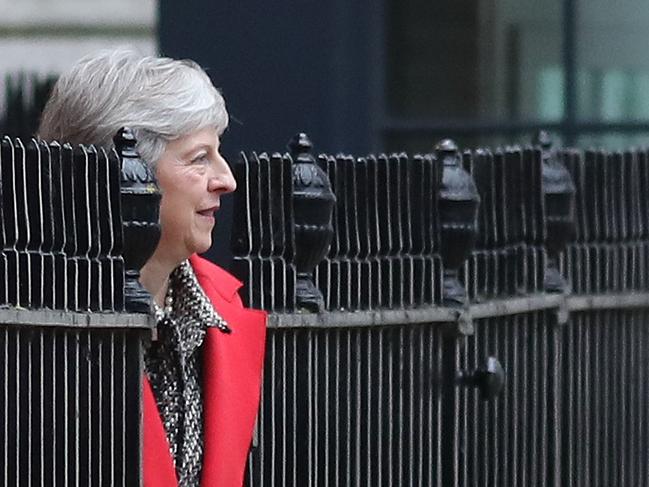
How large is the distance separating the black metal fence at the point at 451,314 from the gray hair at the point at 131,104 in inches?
12.1

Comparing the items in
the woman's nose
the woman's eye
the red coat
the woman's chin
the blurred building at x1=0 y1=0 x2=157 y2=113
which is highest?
the blurred building at x1=0 y1=0 x2=157 y2=113

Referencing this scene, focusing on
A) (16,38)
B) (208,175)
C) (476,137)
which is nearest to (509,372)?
(208,175)

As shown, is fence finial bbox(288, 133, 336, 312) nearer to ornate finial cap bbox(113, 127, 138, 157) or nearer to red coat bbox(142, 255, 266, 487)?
red coat bbox(142, 255, 266, 487)

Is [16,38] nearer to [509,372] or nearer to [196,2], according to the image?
[196,2]

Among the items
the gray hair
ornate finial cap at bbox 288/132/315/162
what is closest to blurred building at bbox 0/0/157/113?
ornate finial cap at bbox 288/132/315/162

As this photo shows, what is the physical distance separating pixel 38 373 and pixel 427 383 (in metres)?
1.30

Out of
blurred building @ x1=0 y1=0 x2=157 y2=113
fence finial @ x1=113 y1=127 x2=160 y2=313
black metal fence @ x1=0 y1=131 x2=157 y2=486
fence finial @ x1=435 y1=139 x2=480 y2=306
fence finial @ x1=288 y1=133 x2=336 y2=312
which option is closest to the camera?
black metal fence @ x1=0 y1=131 x2=157 y2=486

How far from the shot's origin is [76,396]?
168 inches

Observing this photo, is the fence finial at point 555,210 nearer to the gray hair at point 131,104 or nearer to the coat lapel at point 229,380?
the coat lapel at point 229,380

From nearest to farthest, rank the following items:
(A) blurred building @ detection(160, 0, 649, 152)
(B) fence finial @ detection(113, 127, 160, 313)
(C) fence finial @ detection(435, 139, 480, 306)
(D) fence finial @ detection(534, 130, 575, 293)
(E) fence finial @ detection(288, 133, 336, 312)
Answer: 1. (B) fence finial @ detection(113, 127, 160, 313)
2. (E) fence finial @ detection(288, 133, 336, 312)
3. (C) fence finial @ detection(435, 139, 480, 306)
4. (D) fence finial @ detection(534, 130, 575, 293)
5. (A) blurred building @ detection(160, 0, 649, 152)

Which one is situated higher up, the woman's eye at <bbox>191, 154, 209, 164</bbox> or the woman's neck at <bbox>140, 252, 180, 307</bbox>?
the woman's eye at <bbox>191, 154, 209, 164</bbox>

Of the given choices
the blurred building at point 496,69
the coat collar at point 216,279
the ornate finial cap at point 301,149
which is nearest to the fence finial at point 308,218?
the ornate finial cap at point 301,149

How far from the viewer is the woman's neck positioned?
455cm

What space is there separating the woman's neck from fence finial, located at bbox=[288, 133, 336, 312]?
379 millimetres
